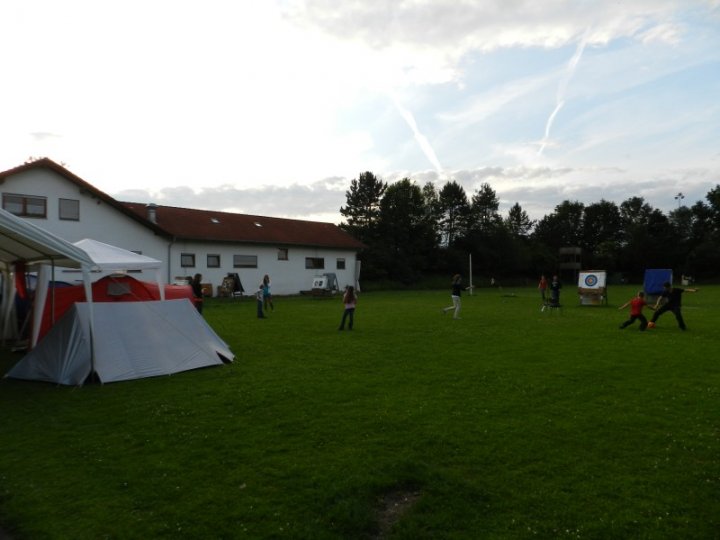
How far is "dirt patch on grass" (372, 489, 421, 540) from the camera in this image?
3.92 m

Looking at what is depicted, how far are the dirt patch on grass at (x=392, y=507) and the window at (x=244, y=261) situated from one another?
3086 centimetres

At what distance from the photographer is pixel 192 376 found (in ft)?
30.2

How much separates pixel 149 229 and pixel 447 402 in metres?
26.7

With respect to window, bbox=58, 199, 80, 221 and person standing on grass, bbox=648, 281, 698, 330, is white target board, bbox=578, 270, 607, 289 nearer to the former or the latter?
person standing on grass, bbox=648, 281, 698, 330

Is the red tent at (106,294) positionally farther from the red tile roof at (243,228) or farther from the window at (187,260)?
the red tile roof at (243,228)

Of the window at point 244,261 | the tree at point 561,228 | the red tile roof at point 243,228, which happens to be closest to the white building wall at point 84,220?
the red tile roof at point 243,228

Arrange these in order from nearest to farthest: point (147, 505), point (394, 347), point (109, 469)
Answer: point (147, 505) < point (109, 469) < point (394, 347)

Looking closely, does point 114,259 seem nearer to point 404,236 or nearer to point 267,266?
point 267,266

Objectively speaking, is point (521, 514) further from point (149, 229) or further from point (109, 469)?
point (149, 229)

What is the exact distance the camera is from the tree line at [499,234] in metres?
56.0

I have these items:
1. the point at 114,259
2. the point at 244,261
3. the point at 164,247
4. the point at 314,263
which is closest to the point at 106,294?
the point at 114,259

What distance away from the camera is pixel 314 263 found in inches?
1538

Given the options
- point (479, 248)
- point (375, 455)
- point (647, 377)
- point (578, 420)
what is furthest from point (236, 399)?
point (479, 248)

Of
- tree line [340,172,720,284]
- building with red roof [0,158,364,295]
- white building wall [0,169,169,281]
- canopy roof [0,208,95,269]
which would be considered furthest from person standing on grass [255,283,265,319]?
tree line [340,172,720,284]
